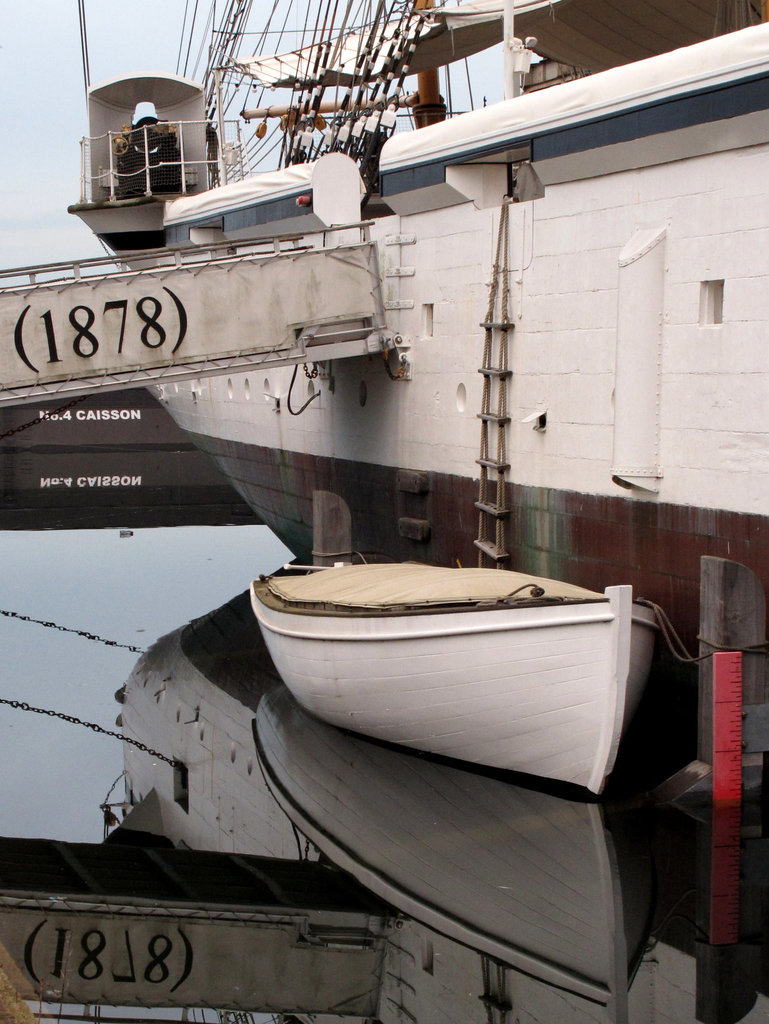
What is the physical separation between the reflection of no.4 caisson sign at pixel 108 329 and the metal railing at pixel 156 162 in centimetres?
989

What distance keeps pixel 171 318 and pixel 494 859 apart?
7.63 metres

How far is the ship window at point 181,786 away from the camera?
1234 centimetres

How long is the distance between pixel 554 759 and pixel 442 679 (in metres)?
1.08

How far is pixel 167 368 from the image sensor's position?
1535 cm

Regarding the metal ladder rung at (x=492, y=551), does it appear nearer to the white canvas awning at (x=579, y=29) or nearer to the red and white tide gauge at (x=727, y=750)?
the red and white tide gauge at (x=727, y=750)

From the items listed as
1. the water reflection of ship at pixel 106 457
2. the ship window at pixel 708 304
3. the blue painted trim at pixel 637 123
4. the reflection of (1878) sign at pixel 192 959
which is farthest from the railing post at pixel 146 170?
the reflection of (1878) sign at pixel 192 959

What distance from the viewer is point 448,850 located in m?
10.4

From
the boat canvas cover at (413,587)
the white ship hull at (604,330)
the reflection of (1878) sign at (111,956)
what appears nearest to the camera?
the reflection of (1878) sign at (111,956)

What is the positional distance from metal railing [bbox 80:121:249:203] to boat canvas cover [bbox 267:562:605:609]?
12.8 metres

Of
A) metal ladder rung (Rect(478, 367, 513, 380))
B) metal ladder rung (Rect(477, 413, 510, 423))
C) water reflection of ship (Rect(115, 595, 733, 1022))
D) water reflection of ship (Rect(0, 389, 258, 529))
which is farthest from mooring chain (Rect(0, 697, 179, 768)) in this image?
water reflection of ship (Rect(0, 389, 258, 529))

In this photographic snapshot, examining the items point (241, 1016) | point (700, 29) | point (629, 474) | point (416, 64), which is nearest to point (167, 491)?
point (416, 64)

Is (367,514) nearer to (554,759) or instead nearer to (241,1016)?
(554,759)

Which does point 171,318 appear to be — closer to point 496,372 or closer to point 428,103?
point 496,372

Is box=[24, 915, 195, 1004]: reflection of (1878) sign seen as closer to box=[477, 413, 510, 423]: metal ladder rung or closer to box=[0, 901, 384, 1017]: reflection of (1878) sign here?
box=[0, 901, 384, 1017]: reflection of (1878) sign
